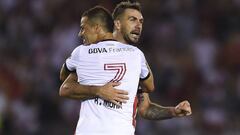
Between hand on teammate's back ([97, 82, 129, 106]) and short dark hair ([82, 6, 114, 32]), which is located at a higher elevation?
short dark hair ([82, 6, 114, 32])

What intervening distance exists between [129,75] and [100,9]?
63 centimetres

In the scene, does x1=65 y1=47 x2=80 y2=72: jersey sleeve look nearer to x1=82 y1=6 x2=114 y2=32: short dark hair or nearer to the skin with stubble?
the skin with stubble

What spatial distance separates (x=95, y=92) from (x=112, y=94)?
16cm

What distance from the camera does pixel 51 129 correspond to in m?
13.1

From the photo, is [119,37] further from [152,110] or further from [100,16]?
[152,110]

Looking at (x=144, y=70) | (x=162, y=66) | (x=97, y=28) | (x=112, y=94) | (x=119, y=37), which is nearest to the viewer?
(x=112, y=94)

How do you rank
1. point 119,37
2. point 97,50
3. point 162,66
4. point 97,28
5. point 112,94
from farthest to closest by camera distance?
point 162,66 → point 119,37 → point 97,28 → point 97,50 → point 112,94

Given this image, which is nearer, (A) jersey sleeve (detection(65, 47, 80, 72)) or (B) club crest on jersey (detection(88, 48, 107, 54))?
(B) club crest on jersey (detection(88, 48, 107, 54))

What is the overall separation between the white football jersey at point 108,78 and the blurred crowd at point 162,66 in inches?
207

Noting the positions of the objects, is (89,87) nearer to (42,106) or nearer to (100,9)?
(100,9)

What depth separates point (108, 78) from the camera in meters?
7.10

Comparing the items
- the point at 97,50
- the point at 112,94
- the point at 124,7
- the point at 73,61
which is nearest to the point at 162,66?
the point at 124,7

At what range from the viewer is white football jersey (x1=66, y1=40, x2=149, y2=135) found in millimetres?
7035

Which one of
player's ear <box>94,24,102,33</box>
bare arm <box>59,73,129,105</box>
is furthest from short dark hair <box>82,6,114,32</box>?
bare arm <box>59,73,129,105</box>
